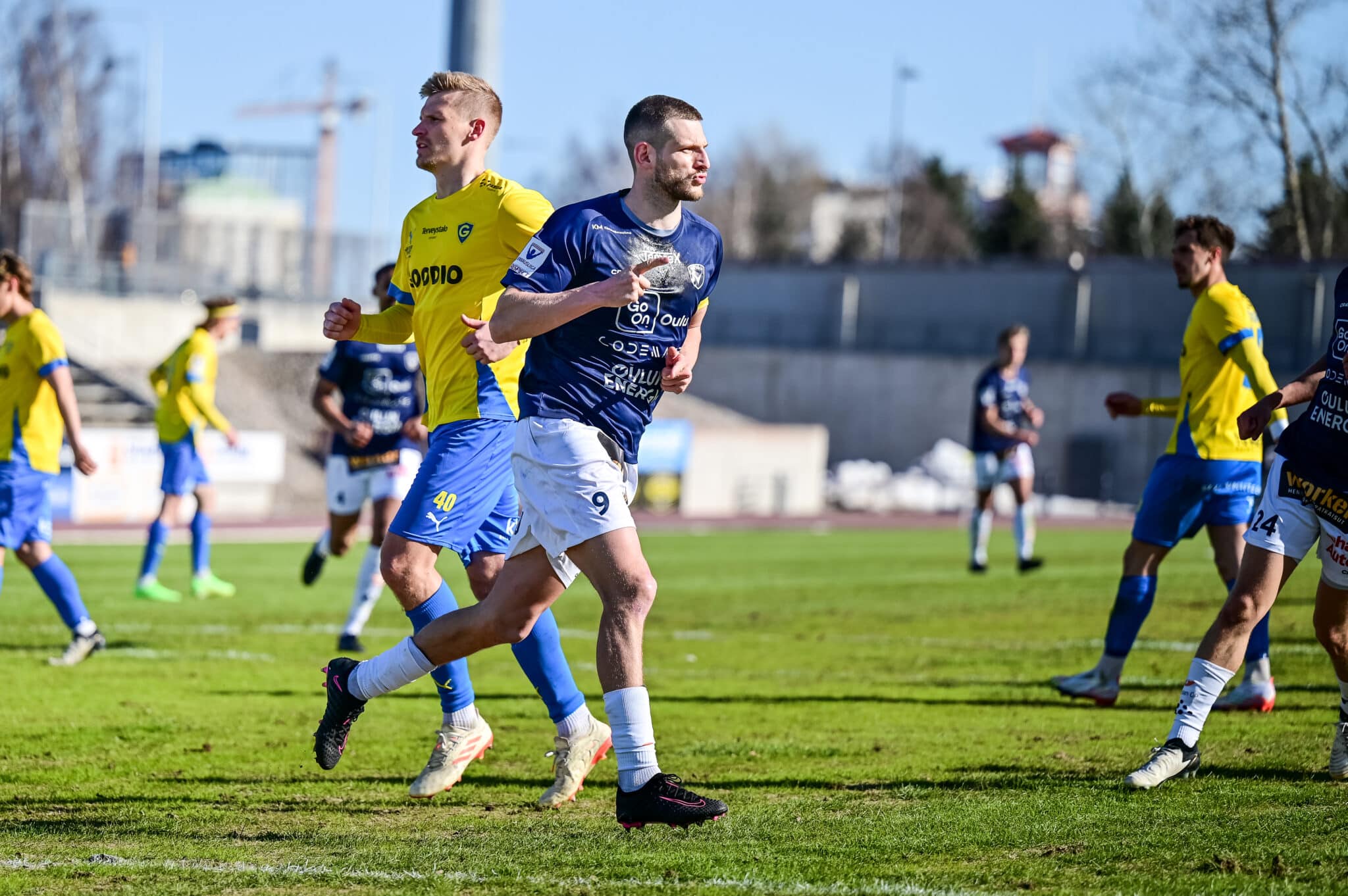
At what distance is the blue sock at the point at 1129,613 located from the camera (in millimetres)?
8680

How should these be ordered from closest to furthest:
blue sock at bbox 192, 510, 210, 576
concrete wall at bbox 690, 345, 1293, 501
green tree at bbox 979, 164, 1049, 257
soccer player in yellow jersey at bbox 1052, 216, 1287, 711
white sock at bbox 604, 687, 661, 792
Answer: white sock at bbox 604, 687, 661, 792
soccer player in yellow jersey at bbox 1052, 216, 1287, 711
blue sock at bbox 192, 510, 210, 576
concrete wall at bbox 690, 345, 1293, 501
green tree at bbox 979, 164, 1049, 257

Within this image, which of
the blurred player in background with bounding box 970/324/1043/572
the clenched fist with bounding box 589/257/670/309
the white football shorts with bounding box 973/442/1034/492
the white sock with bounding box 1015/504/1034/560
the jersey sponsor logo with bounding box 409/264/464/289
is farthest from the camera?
the white sock with bounding box 1015/504/1034/560

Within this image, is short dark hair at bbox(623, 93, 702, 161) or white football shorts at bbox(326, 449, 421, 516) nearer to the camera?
short dark hair at bbox(623, 93, 702, 161)

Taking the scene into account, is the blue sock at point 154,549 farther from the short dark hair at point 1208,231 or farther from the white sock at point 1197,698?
the white sock at point 1197,698

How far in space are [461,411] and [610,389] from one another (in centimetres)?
100

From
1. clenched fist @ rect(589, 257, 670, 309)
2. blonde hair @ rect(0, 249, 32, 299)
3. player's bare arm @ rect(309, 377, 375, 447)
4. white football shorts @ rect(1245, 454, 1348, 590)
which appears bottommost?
player's bare arm @ rect(309, 377, 375, 447)

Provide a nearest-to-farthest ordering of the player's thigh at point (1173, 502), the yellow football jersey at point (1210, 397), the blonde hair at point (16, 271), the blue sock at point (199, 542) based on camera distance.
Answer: the yellow football jersey at point (1210, 397)
the player's thigh at point (1173, 502)
the blonde hair at point (16, 271)
the blue sock at point (199, 542)

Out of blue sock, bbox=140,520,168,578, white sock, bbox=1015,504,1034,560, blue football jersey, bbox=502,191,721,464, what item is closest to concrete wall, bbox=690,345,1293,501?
white sock, bbox=1015,504,1034,560

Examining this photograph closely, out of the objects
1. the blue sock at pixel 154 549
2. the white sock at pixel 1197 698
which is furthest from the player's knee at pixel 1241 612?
the blue sock at pixel 154 549

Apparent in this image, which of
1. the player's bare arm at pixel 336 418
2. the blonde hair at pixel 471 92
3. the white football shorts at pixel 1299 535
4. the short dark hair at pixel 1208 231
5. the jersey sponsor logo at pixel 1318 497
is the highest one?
the blonde hair at pixel 471 92

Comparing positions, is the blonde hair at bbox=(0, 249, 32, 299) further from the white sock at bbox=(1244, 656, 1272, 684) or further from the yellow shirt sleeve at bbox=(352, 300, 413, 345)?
the white sock at bbox=(1244, 656, 1272, 684)

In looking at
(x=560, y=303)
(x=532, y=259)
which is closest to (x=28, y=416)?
(x=532, y=259)

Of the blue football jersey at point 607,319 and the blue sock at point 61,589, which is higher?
the blue football jersey at point 607,319

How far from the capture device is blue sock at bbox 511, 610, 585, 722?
6266mm
